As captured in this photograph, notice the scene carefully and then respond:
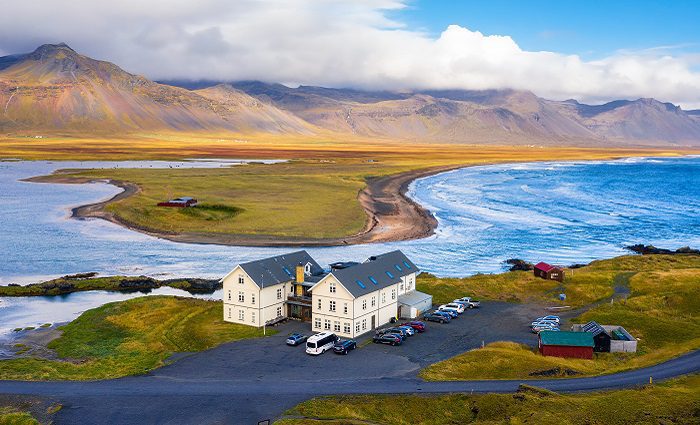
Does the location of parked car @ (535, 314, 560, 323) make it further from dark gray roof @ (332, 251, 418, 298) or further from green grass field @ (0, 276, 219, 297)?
green grass field @ (0, 276, 219, 297)

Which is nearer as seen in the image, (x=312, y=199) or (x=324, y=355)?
(x=324, y=355)

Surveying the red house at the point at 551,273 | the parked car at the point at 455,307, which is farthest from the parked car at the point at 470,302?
the red house at the point at 551,273

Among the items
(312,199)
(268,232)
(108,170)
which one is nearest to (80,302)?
(268,232)

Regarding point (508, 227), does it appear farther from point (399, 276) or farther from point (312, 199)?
point (399, 276)

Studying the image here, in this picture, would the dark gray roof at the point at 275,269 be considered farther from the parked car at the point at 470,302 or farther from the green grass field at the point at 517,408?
the green grass field at the point at 517,408

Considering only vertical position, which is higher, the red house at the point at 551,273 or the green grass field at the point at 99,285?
the red house at the point at 551,273

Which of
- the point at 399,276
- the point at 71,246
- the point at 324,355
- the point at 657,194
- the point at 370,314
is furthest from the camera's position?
the point at 657,194
